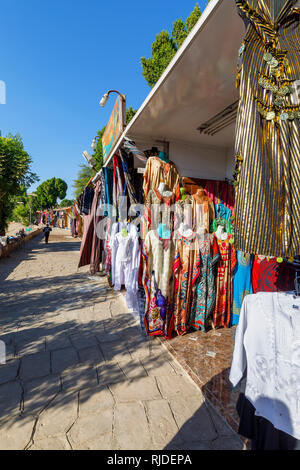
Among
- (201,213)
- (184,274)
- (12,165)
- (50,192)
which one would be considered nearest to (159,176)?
(201,213)

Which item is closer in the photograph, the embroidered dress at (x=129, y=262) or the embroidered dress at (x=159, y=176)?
the embroidered dress at (x=159, y=176)

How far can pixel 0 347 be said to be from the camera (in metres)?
3.16

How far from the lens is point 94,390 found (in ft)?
7.96

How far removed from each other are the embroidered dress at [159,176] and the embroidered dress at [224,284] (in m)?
1.13

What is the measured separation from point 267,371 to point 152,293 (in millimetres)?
2140

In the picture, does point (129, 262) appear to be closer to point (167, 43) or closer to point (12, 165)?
point (12, 165)

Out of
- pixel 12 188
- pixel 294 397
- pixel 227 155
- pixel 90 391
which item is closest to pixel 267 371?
pixel 294 397

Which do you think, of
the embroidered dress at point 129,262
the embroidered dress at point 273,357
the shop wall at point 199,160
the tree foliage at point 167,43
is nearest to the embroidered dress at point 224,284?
the shop wall at point 199,160

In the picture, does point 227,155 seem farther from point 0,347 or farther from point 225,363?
point 0,347

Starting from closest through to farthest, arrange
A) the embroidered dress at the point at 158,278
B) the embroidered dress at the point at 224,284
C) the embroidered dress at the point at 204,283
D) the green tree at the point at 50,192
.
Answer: the embroidered dress at the point at 158,278 < the embroidered dress at the point at 204,283 < the embroidered dress at the point at 224,284 < the green tree at the point at 50,192

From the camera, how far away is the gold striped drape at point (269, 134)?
3.92ft

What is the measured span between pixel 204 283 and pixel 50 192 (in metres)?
65.8

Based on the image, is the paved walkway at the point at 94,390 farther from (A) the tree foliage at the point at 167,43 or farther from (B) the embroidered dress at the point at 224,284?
(A) the tree foliage at the point at 167,43

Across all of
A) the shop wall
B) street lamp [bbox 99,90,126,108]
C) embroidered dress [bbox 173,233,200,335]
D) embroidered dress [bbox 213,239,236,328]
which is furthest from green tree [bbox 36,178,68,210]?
embroidered dress [bbox 213,239,236,328]
